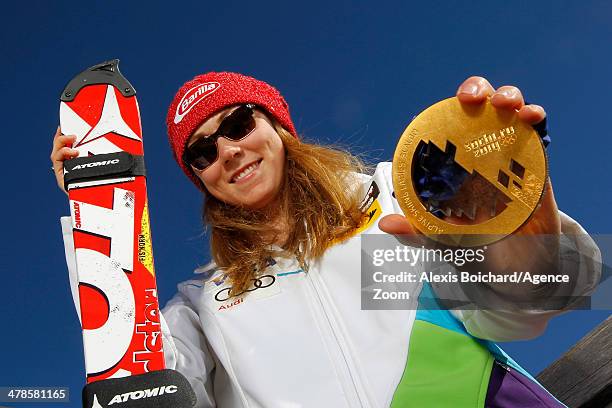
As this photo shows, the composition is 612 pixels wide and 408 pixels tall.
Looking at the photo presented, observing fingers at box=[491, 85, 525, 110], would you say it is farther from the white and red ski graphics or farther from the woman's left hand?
the white and red ski graphics

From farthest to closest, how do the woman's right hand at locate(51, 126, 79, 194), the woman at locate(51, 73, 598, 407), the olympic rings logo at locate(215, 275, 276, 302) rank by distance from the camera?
the woman's right hand at locate(51, 126, 79, 194)
the olympic rings logo at locate(215, 275, 276, 302)
the woman at locate(51, 73, 598, 407)

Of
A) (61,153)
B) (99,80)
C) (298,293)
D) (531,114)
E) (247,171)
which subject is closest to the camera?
(531,114)

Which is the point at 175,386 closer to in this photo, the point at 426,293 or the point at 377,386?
the point at 377,386

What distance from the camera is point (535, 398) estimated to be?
6.29ft

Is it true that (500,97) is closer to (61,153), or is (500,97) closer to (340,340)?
(340,340)

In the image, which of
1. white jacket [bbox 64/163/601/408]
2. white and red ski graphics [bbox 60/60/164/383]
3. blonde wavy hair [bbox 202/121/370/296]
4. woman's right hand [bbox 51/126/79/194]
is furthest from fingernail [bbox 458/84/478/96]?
woman's right hand [bbox 51/126/79/194]

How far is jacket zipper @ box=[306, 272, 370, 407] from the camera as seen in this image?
204cm

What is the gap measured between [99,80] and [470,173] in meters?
2.04

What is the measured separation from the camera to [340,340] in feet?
6.98

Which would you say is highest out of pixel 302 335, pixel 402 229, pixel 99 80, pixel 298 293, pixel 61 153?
pixel 99 80

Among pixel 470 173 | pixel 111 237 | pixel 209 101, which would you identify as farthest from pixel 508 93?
pixel 111 237

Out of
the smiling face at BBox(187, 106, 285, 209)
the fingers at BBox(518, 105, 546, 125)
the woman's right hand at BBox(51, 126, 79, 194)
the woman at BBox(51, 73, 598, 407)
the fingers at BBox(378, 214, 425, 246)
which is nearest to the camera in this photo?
the fingers at BBox(518, 105, 546, 125)

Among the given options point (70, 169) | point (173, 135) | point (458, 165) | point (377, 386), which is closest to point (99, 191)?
point (70, 169)

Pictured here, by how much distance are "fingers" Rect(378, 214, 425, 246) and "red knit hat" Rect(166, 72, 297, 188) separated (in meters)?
1.29
